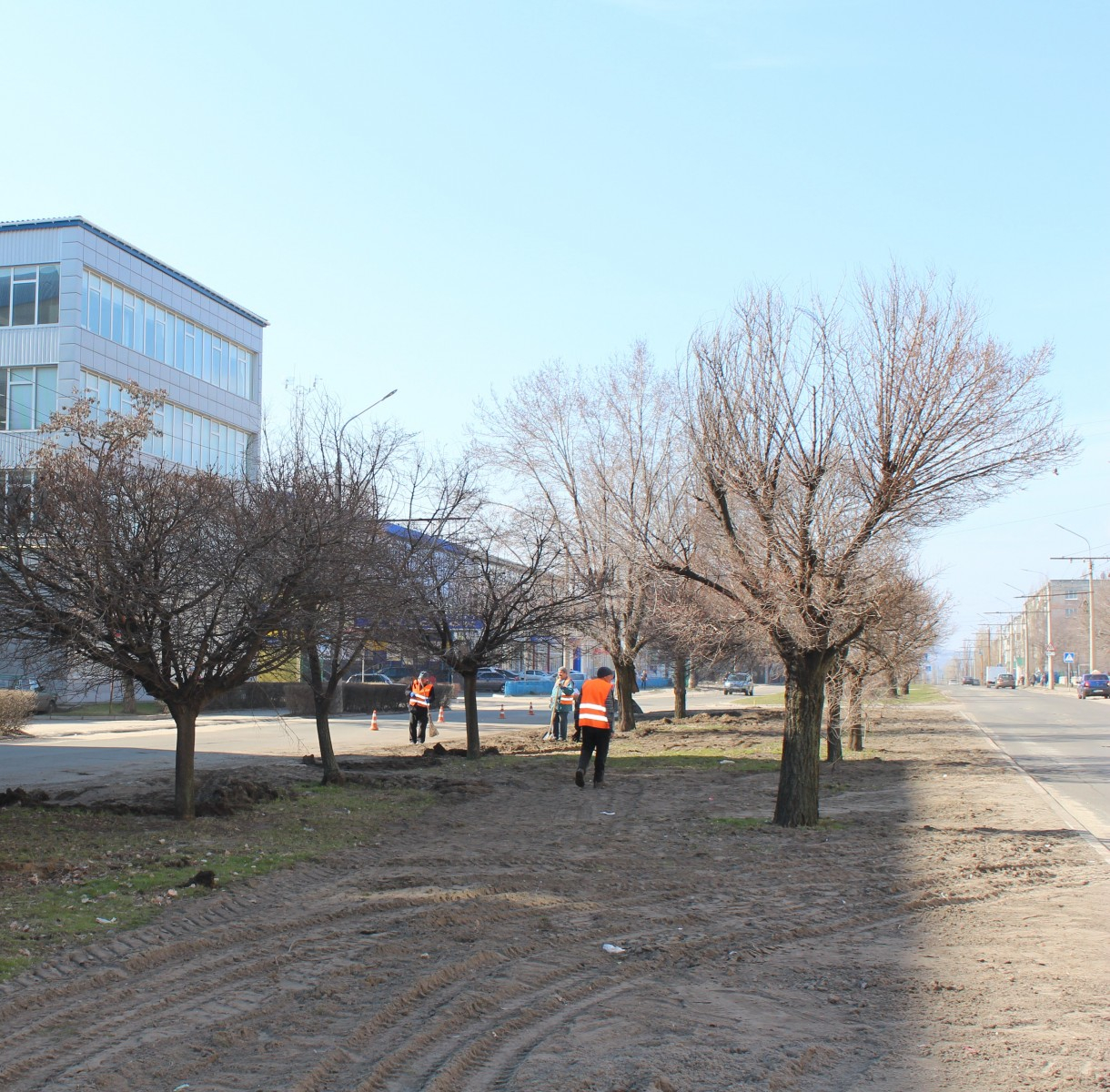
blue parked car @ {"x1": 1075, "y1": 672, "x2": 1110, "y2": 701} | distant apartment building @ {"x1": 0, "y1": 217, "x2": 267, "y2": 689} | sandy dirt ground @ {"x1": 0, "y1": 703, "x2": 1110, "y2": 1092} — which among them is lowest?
blue parked car @ {"x1": 1075, "y1": 672, "x2": 1110, "y2": 701}

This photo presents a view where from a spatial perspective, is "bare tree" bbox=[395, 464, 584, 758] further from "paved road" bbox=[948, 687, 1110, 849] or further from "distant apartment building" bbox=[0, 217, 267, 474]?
"distant apartment building" bbox=[0, 217, 267, 474]

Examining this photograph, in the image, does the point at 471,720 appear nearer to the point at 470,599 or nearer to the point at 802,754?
the point at 470,599

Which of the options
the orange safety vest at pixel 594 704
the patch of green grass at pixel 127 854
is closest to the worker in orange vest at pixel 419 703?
the orange safety vest at pixel 594 704

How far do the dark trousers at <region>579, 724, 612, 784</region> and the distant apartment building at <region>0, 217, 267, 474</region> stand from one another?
24.2 metres

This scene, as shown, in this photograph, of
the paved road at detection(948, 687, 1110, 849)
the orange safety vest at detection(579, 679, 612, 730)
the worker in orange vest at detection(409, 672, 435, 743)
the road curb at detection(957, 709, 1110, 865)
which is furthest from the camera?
the worker in orange vest at detection(409, 672, 435, 743)

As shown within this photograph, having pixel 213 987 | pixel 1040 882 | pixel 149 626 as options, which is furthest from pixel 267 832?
pixel 1040 882

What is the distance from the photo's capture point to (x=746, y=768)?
18.5m

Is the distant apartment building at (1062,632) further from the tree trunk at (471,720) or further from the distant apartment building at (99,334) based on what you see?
the tree trunk at (471,720)

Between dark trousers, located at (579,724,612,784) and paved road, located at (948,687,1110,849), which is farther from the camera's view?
dark trousers, located at (579,724,612,784)

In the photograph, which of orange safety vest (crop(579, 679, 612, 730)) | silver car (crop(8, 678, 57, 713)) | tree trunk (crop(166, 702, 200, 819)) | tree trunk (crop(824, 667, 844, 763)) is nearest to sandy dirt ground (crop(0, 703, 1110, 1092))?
tree trunk (crop(166, 702, 200, 819))

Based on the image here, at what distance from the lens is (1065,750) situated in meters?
23.6

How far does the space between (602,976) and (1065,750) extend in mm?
20552

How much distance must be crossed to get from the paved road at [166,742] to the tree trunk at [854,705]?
8385mm

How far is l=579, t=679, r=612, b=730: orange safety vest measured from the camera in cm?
1506
